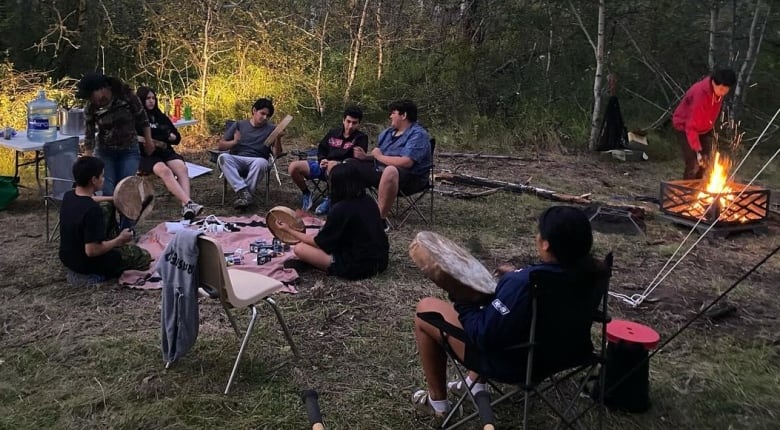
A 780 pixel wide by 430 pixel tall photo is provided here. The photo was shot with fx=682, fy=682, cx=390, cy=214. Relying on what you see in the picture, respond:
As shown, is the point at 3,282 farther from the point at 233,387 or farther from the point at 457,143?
the point at 457,143

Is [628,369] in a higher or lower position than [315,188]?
lower

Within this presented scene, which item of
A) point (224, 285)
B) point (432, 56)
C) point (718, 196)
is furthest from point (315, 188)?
point (432, 56)

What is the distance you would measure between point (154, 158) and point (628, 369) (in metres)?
4.49

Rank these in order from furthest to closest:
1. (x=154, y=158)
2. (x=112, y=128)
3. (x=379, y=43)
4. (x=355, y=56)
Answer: (x=379, y=43) → (x=355, y=56) → (x=154, y=158) → (x=112, y=128)

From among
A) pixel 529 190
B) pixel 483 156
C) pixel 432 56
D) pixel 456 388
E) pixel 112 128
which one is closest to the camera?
pixel 456 388

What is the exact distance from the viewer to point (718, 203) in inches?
221

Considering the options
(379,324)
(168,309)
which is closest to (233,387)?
(168,309)

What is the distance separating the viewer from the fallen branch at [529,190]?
20.8ft

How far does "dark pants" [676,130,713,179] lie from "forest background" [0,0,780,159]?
2.79 m

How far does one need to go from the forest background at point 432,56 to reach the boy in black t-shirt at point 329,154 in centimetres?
326

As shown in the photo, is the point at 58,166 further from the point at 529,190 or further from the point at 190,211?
the point at 529,190

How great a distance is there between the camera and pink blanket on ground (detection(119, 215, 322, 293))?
4383 millimetres

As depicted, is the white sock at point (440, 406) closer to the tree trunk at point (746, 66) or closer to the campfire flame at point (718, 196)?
the campfire flame at point (718, 196)

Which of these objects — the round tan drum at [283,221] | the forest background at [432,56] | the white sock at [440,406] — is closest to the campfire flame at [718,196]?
the round tan drum at [283,221]
